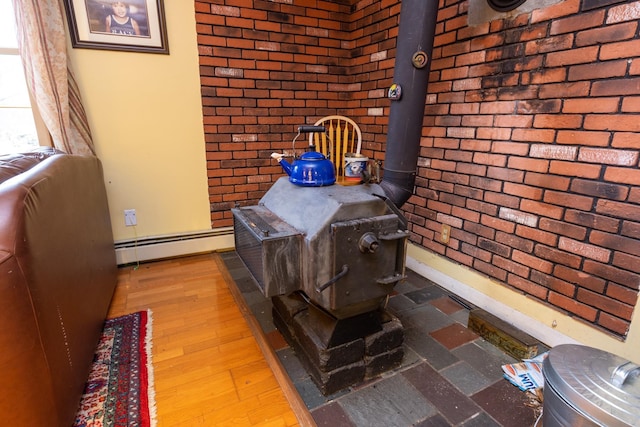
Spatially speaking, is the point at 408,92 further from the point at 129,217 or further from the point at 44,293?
the point at 129,217

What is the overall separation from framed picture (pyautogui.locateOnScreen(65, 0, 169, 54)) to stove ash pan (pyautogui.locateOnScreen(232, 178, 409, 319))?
5.93 ft

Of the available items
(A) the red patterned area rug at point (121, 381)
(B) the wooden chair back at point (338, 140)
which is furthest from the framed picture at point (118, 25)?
(A) the red patterned area rug at point (121, 381)

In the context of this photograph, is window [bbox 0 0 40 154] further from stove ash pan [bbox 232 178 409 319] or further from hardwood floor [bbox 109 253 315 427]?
stove ash pan [bbox 232 178 409 319]

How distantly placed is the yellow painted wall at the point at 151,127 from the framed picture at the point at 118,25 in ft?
0.18

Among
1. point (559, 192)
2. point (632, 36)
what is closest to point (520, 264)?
point (559, 192)

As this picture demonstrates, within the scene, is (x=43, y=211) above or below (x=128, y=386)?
above

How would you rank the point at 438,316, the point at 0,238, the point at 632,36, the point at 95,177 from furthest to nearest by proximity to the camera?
1. the point at 95,177
2. the point at 438,316
3. the point at 632,36
4. the point at 0,238

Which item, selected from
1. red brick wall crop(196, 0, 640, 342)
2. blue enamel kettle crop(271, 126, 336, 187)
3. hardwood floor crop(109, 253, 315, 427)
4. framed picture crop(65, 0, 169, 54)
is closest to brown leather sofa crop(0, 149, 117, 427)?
hardwood floor crop(109, 253, 315, 427)

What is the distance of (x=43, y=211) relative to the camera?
1103 mm

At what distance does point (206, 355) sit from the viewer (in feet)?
5.27

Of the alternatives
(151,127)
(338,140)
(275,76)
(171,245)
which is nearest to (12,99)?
(151,127)

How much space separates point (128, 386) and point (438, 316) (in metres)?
1.59

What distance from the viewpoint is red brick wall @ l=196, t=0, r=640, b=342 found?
1.37m

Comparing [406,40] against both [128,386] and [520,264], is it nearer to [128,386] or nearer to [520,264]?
[520,264]
